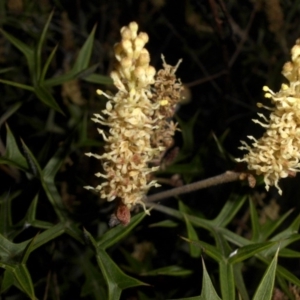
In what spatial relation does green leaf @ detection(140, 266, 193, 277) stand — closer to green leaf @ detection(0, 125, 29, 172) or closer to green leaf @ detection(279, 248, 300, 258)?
green leaf @ detection(279, 248, 300, 258)

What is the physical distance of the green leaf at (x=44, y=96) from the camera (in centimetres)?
80

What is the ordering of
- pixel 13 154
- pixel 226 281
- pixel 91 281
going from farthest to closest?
pixel 91 281 → pixel 13 154 → pixel 226 281

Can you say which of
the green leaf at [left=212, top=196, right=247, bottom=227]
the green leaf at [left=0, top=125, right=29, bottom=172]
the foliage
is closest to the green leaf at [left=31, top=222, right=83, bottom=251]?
the foliage

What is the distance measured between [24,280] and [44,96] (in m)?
0.31

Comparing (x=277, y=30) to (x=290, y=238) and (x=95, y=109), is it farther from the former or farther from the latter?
(x=290, y=238)

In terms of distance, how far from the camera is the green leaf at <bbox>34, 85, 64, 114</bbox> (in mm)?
799

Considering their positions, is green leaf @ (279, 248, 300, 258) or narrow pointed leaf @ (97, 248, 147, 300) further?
green leaf @ (279, 248, 300, 258)

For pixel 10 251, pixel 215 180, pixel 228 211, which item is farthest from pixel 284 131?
pixel 10 251

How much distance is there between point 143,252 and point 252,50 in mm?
711

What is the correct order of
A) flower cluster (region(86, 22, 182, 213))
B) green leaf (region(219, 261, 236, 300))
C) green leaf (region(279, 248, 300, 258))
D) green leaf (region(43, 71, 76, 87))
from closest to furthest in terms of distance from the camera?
flower cluster (region(86, 22, 182, 213)) → green leaf (region(219, 261, 236, 300)) → green leaf (region(279, 248, 300, 258)) → green leaf (region(43, 71, 76, 87))

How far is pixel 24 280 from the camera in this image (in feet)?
1.99

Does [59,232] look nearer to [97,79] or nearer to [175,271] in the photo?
[175,271]

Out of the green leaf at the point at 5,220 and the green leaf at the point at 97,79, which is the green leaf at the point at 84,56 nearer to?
the green leaf at the point at 97,79

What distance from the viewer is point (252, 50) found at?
56.7 inches
